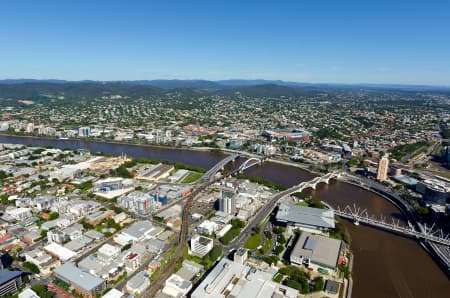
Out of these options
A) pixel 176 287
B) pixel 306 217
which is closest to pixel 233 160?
pixel 306 217

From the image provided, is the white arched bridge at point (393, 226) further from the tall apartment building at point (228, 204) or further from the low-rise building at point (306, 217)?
the tall apartment building at point (228, 204)

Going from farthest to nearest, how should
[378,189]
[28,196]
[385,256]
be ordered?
[378,189] < [28,196] < [385,256]

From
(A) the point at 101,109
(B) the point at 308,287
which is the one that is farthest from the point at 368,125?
(A) the point at 101,109

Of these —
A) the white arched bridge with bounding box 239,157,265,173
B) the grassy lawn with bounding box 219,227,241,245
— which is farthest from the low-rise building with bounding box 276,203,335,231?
the white arched bridge with bounding box 239,157,265,173

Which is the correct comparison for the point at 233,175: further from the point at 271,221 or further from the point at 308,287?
the point at 308,287

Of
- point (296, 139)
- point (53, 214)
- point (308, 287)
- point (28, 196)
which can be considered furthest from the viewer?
point (296, 139)

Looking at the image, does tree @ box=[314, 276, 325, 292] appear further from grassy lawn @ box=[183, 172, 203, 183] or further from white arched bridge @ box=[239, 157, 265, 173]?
white arched bridge @ box=[239, 157, 265, 173]
